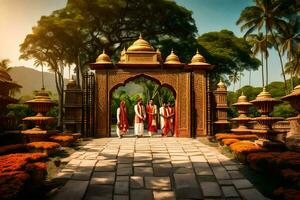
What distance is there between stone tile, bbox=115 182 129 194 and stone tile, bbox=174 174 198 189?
1.13 m

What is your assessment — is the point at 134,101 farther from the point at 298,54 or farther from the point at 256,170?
the point at 256,170

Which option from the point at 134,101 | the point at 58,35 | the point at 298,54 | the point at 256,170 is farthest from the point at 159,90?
the point at 256,170

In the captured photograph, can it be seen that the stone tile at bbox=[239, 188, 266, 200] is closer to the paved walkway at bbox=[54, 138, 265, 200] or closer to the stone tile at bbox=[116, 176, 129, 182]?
the paved walkway at bbox=[54, 138, 265, 200]

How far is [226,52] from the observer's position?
99.4 ft

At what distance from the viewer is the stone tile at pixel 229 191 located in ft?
22.2

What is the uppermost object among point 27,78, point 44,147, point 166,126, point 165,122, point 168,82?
point 27,78

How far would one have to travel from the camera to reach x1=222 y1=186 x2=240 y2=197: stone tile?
678 cm

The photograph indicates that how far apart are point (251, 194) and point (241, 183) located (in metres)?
0.63

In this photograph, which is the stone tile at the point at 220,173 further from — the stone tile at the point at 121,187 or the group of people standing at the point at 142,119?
the group of people standing at the point at 142,119

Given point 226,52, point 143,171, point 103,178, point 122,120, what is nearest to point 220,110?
point 122,120

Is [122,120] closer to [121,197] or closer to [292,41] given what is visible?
[121,197]

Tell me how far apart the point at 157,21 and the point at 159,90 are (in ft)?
19.3

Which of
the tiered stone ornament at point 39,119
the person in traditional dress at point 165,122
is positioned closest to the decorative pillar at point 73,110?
the tiered stone ornament at point 39,119

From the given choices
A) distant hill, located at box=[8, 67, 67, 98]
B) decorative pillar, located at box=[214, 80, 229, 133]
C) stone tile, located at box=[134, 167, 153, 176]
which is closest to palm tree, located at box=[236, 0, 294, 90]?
decorative pillar, located at box=[214, 80, 229, 133]
